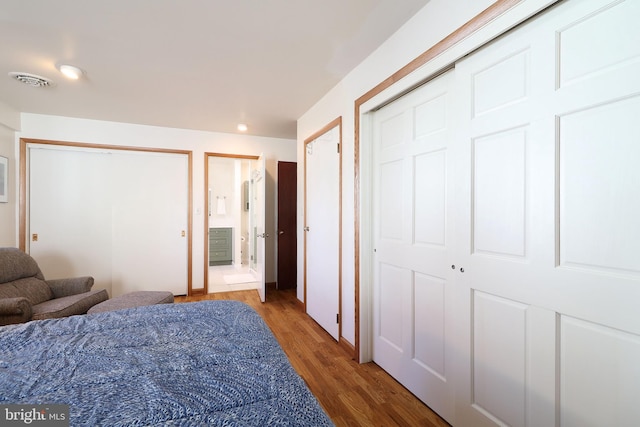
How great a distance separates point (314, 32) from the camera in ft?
6.48

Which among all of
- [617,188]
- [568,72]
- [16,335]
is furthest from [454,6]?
[16,335]

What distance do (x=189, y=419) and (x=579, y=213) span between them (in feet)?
4.76

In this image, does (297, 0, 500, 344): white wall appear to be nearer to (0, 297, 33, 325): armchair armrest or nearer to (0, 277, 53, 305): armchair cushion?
(0, 297, 33, 325): armchair armrest

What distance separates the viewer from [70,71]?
2.46m

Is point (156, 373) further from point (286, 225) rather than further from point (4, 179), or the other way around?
point (4, 179)

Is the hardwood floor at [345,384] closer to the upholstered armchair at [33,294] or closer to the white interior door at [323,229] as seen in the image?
the white interior door at [323,229]

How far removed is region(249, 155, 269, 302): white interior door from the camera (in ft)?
13.1

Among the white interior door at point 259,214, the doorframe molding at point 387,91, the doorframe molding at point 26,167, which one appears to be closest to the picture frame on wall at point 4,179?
the doorframe molding at point 26,167

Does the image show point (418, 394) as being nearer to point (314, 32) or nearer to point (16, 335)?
point (16, 335)

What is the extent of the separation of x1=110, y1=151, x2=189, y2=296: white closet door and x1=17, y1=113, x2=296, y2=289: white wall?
16 centimetres

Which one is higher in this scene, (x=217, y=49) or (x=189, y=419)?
(x=217, y=49)

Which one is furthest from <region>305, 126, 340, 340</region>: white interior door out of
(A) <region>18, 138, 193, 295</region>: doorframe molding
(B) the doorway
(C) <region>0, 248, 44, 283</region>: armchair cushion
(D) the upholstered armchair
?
(B) the doorway

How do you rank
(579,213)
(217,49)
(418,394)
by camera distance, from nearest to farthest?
(579,213) < (418,394) < (217,49)

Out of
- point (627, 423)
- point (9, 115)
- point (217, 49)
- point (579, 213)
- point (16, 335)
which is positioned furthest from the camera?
point (9, 115)
